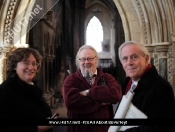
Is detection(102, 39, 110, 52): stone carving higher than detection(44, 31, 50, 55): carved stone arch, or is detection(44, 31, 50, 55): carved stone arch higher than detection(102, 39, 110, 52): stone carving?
detection(102, 39, 110, 52): stone carving

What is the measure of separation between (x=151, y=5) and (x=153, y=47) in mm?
510

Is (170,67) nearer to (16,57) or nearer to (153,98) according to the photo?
(153,98)

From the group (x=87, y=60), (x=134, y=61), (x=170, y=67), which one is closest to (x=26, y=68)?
(x=87, y=60)

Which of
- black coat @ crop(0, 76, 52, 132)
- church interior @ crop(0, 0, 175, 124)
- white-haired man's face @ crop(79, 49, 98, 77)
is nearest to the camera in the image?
black coat @ crop(0, 76, 52, 132)

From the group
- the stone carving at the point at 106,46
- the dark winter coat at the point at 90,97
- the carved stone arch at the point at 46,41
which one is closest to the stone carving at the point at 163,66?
the carved stone arch at the point at 46,41

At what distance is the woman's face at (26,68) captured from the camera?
0.93 meters

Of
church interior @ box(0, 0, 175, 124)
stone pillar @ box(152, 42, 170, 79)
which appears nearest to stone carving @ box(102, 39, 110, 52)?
church interior @ box(0, 0, 175, 124)

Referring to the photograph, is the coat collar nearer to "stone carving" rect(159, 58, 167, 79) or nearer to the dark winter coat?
the dark winter coat

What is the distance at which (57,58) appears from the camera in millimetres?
3359

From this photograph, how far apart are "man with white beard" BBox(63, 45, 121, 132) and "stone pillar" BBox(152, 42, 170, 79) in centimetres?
155

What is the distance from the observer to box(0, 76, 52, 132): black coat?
0.89 metres

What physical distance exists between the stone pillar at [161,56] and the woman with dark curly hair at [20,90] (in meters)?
1.81

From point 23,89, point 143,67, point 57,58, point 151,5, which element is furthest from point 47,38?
point 143,67

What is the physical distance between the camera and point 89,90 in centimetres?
99
